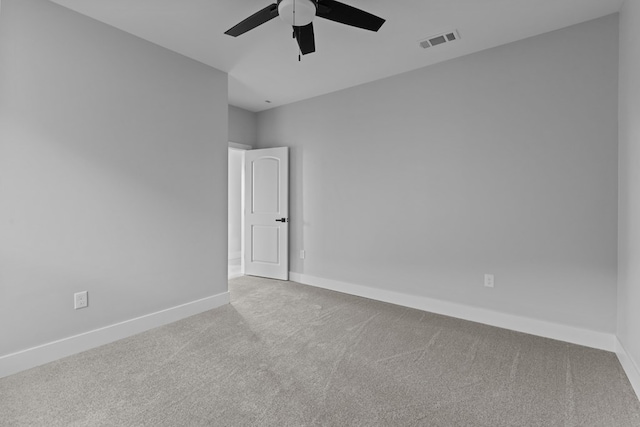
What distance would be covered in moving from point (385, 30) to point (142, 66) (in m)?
2.19

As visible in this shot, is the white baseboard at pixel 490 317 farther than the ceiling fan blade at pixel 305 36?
Yes

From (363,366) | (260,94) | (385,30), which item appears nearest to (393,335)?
(363,366)

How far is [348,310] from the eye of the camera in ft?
10.9

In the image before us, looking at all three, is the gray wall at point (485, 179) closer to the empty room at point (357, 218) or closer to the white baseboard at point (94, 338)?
the empty room at point (357, 218)

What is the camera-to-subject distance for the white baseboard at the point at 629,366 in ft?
6.15

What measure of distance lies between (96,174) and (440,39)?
10.4 ft

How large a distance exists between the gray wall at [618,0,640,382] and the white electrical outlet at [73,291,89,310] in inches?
152

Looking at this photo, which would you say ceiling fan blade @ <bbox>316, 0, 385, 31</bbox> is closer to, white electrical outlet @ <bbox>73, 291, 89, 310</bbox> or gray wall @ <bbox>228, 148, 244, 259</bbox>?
white electrical outlet @ <bbox>73, 291, 89, 310</bbox>

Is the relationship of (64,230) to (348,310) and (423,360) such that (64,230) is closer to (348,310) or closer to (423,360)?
(348,310)

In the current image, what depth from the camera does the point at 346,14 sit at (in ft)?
6.35

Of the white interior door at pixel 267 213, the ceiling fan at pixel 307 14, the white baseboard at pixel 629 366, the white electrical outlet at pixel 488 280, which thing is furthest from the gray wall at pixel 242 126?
the white baseboard at pixel 629 366

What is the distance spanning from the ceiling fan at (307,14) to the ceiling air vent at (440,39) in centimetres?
99

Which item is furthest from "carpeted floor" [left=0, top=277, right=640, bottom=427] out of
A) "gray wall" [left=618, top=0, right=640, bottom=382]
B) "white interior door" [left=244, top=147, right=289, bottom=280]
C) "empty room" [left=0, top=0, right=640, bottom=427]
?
"white interior door" [left=244, top=147, right=289, bottom=280]

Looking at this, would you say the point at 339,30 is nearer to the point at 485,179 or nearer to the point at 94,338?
the point at 485,179
